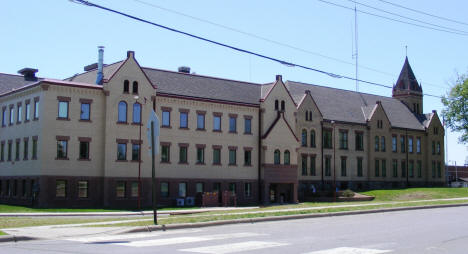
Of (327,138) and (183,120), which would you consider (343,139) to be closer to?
(327,138)

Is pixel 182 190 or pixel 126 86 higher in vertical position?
pixel 126 86

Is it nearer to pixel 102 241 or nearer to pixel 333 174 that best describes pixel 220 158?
pixel 333 174

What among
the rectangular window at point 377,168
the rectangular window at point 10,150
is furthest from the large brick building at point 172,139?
the rectangular window at point 377,168


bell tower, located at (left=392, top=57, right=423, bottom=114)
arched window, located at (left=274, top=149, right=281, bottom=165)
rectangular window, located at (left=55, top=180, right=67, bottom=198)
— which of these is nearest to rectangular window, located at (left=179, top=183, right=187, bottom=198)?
rectangular window, located at (left=55, top=180, right=67, bottom=198)

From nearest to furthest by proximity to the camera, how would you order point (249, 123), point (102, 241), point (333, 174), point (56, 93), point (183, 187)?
point (102, 241), point (56, 93), point (183, 187), point (249, 123), point (333, 174)

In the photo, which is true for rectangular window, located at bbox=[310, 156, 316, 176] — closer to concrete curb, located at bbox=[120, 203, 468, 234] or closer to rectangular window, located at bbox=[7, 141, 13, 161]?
concrete curb, located at bbox=[120, 203, 468, 234]

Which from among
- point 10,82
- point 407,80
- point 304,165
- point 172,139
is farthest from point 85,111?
point 407,80

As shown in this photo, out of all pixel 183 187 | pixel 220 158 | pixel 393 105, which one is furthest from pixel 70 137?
pixel 393 105

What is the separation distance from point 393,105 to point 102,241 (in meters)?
66.6

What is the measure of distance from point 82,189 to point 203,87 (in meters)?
14.8

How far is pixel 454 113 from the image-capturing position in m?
84.9

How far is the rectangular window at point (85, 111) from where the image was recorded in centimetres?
4469

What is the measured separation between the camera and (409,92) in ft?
266

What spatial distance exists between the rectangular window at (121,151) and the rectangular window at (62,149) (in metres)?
4.12
